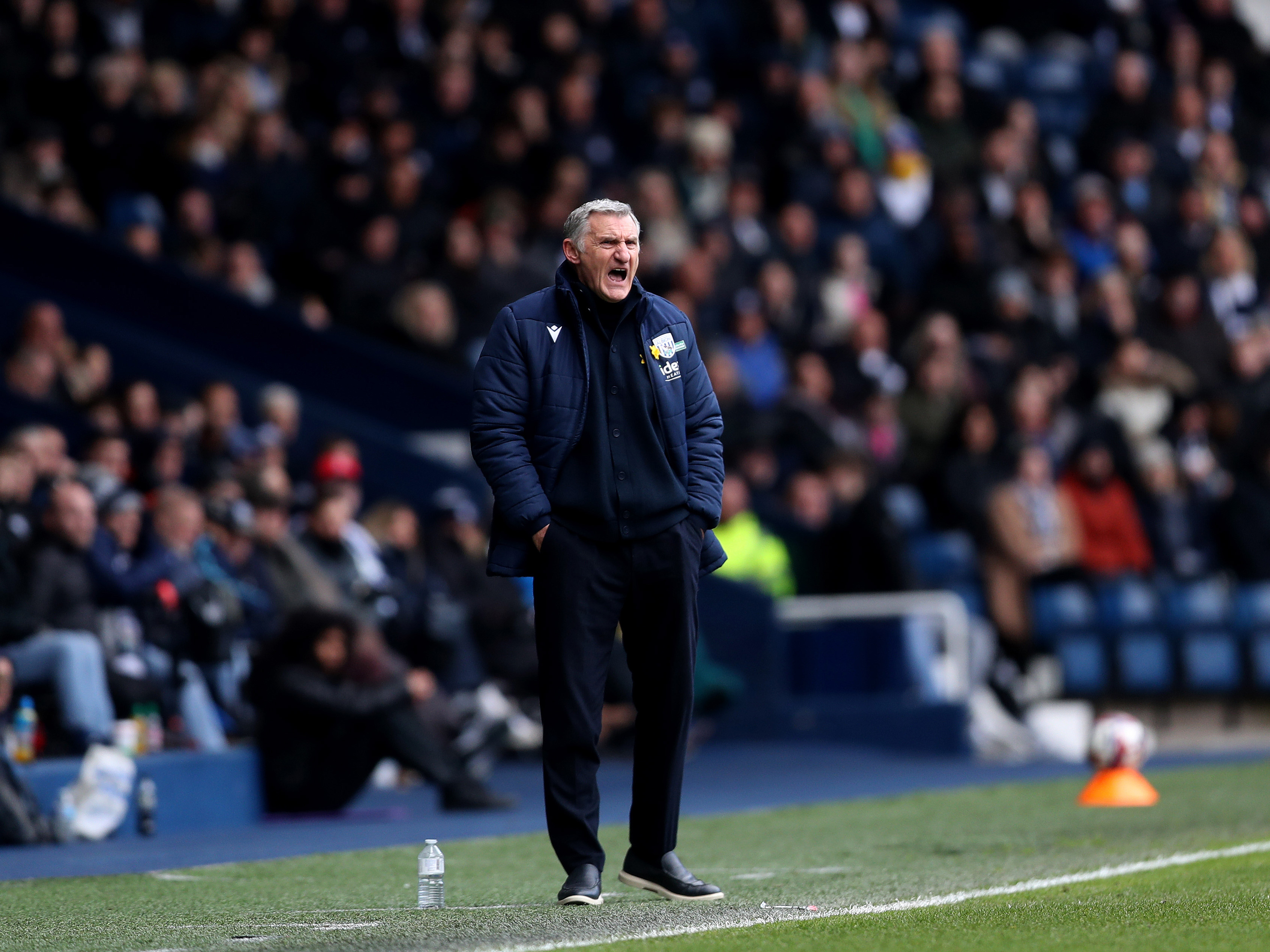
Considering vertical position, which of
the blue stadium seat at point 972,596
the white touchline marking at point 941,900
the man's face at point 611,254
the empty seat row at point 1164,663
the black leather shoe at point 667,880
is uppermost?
the man's face at point 611,254

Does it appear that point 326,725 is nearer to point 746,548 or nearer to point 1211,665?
point 746,548

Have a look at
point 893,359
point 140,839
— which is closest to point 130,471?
point 140,839

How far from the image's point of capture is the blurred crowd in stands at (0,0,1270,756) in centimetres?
1191

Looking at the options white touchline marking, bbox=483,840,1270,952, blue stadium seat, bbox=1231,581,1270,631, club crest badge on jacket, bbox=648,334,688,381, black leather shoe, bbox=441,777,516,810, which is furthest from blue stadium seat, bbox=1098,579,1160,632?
club crest badge on jacket, bbox=648,334,688,381

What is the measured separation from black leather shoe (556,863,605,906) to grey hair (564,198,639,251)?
5.49 feet

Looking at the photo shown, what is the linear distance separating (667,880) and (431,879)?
2.13 feet

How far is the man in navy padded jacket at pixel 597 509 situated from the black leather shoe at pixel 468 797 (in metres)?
3.81

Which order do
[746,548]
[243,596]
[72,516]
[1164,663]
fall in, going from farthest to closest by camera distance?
[1164,663] < [746,548] < [243,596] < [72,516]

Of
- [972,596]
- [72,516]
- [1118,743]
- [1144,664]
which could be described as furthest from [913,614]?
[72,516]

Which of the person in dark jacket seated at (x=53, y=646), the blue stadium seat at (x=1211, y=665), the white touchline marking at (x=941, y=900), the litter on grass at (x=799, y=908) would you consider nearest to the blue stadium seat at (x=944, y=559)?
the blue stadium seat at (x=1211, y=665)

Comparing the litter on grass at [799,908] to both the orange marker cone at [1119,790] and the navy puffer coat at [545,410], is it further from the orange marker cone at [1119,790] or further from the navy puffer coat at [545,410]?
the orange marker cone at [1119,790]

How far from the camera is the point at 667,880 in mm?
5676

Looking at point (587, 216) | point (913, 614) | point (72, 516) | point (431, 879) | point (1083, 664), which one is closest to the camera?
point (587, 216)

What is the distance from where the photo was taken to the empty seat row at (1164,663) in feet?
46.0
